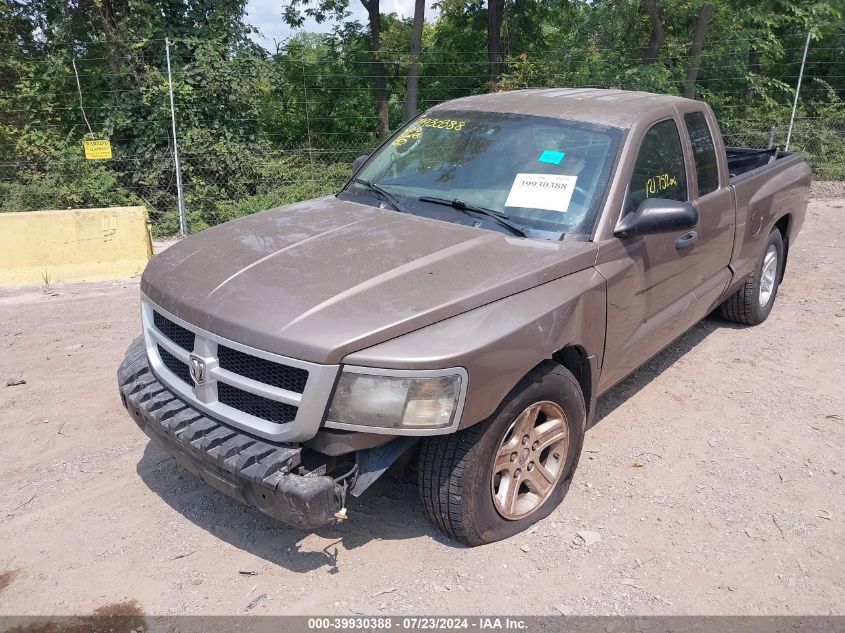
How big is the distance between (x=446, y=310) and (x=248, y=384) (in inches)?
32.6

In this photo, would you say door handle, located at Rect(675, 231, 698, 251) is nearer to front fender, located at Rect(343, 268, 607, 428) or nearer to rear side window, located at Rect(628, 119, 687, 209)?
rear side window, located at Rect(628, 119, 687, 209)

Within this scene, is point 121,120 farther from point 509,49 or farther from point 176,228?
point 509,49

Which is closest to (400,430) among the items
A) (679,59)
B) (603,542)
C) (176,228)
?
(603,542)

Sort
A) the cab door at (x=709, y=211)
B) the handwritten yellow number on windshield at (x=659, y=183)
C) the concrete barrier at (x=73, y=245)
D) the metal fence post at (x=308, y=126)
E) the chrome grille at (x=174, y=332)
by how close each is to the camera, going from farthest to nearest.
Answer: the metal fence post at (x=308, y=126) < the concrete barrier at (x=73, y=245) < the cab door at (x=709, y=211) < the handwritten yellow number on windshield at (x=659, y=183) < the chrome grille at (x=174, y=332)

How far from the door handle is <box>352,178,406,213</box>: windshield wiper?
1.60m

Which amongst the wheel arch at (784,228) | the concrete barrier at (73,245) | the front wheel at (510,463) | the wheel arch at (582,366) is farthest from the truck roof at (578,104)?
the concrete barrier at (73,245)

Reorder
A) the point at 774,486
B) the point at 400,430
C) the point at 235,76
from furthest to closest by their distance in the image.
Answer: the point at 235,76 → the point at 774,486 → the point at 400,430

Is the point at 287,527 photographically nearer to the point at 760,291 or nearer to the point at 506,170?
the point at 506,170

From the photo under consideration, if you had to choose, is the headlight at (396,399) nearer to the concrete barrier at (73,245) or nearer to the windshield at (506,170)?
the windshield at (506,170)

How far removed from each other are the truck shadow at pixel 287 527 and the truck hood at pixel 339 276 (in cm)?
89

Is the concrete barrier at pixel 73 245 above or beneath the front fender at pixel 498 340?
beneath

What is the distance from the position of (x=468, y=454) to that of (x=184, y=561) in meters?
1.39

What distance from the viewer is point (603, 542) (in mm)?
3227

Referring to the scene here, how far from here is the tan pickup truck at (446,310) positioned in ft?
8.52
